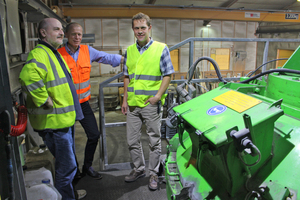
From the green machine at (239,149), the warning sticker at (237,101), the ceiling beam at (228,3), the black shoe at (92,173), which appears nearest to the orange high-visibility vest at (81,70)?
the black shoe at (92,173)

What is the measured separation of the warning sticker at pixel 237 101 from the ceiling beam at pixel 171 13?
8.34 m

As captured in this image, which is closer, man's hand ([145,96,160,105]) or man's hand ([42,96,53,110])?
man's hand ([42,96,53,110])

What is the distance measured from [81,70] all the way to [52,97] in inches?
27.5

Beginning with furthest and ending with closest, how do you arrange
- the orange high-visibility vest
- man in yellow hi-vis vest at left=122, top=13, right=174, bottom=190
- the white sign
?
the white sign
the orange high-visibility vest
man in yellow hi-vis vest at left=122, top=13, right=174, bottom=190

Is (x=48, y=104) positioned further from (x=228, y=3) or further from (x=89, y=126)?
(x=228, y=3)

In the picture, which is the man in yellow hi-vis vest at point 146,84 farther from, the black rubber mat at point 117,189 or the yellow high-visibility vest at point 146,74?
the black rubber mat at point 117,189

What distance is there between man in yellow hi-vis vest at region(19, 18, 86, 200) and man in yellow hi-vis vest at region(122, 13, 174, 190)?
0.68m

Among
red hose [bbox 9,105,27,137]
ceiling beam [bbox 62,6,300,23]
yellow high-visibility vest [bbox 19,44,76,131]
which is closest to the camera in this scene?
red hose [bbox 9,105,27,137]

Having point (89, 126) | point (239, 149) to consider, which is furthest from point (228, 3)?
point (239, 149)

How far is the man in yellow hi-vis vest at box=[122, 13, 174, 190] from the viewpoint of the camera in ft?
7.50

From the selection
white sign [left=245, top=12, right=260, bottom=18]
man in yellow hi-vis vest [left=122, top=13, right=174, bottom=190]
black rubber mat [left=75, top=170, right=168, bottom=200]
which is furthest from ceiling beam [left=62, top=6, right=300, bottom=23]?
black rubber mat [left=75, top=170, right=168, bottom=200]

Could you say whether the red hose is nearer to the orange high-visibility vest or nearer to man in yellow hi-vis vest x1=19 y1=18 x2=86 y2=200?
man in yellow hi-vis vest x1=19 y1=18 x2=86 y2=200

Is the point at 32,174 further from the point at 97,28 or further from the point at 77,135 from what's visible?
the point at 97,28

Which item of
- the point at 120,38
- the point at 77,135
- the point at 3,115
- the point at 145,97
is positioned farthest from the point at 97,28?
the point at 3,115
